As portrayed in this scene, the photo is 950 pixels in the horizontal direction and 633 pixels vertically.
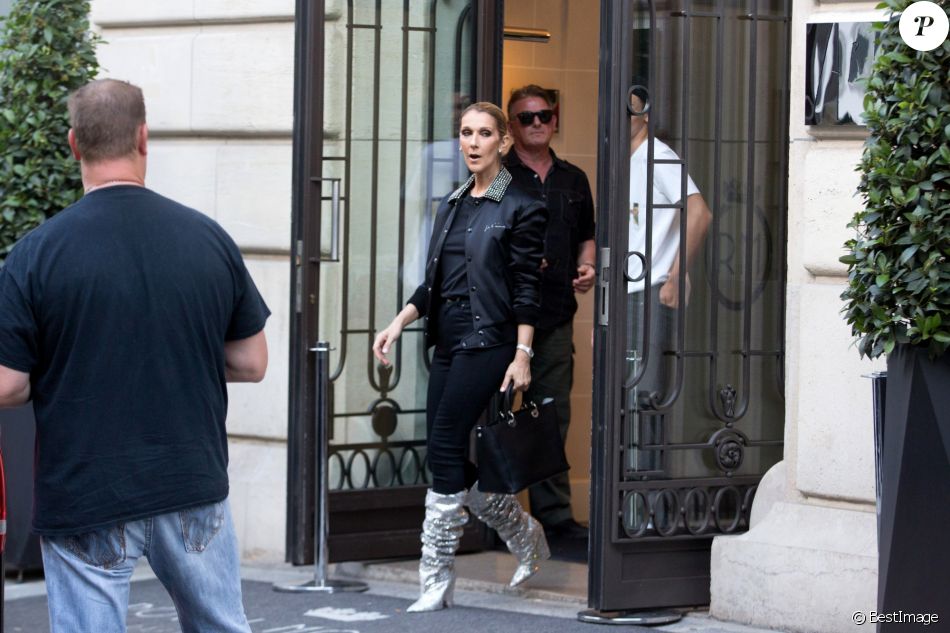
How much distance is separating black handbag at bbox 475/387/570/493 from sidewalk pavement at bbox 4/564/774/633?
0.51 metres

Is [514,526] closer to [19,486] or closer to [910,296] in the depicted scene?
[19,486]

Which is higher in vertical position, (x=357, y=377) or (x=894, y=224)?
(x=894, y=224)

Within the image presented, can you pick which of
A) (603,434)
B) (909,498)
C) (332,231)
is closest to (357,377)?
(332,231)

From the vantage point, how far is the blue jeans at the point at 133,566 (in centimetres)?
375

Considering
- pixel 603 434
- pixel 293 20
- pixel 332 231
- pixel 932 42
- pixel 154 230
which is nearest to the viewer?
pixel 154 230

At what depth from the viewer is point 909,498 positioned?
4570mm

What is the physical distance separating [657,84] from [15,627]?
3143mm

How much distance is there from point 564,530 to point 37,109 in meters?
3.13

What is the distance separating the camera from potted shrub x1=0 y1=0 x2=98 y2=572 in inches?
293

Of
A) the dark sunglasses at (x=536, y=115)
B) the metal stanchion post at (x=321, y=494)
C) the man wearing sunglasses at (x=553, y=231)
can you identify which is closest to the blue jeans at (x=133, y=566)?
the metal stanchion post at (x=321, y=494)

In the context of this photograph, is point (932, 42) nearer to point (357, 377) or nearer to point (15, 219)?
point (357, 377)

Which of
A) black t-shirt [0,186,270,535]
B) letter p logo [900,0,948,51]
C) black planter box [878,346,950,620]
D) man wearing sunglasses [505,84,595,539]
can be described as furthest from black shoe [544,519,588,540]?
black t-shirt [0,186,270,535]

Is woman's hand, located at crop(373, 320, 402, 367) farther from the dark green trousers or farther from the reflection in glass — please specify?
the dark green trousers

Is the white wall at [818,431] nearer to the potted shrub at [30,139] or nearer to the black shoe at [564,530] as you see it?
the black shoe at [564,530]
